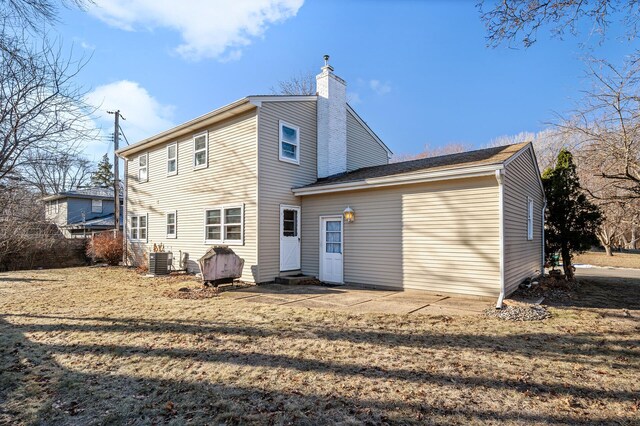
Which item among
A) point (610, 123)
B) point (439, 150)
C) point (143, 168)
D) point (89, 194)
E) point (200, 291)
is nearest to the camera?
point (200, 291)

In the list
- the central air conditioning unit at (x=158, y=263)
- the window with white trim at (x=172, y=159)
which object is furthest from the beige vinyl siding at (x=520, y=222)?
the window with white trim at (x=172, y=159)

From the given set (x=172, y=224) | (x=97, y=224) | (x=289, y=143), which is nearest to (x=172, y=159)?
(x=172, y=224)

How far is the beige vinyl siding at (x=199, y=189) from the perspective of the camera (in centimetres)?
1059

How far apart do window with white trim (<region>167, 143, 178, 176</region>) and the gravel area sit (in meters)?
12.1

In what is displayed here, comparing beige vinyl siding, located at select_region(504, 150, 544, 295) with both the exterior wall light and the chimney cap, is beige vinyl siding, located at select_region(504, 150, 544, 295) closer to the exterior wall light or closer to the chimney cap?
the exterior wall light

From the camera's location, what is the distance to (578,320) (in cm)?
616

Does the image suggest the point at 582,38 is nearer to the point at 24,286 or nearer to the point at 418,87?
the point at 418,87

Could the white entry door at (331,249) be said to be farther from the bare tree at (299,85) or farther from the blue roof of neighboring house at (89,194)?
the blue roof of neighboring house at (89,194)

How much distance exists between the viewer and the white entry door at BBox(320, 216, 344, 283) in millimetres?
10383

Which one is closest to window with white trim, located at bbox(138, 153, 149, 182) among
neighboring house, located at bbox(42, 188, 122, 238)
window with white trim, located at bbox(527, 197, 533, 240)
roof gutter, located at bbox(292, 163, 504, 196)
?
roof gutter, located at bbox(292, 163, 504, 196)

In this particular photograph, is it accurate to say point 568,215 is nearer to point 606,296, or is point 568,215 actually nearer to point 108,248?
point 606,296

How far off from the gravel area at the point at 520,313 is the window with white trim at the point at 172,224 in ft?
Result: 37.7

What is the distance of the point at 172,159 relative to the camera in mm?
13984

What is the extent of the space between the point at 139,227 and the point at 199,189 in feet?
17.8
